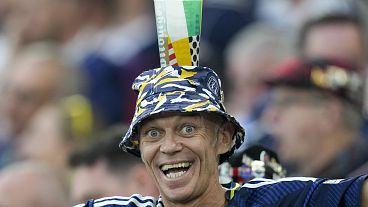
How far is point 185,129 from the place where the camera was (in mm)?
3953

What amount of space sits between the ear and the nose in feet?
0.66

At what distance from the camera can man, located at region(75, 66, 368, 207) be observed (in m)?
3.90

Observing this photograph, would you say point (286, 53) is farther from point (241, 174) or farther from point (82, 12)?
point (241, 174)

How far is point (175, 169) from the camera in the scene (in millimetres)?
3922

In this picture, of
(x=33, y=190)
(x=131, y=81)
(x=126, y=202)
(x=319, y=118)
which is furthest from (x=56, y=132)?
(x=126, y=202)

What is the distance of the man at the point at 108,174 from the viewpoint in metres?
6.36

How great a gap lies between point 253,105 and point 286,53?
0.42 meters

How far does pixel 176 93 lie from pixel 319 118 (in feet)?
10.4

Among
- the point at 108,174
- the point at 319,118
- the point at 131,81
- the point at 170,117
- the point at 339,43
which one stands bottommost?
the point at 108,174

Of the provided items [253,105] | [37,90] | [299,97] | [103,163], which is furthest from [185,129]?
[37,90]

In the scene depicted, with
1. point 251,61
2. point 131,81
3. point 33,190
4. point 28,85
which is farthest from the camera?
point 28,85

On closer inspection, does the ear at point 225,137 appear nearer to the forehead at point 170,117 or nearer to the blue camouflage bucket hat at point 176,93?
the blue camouflage bucket hat at point 176,93

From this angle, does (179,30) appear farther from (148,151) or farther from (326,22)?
(326,22)

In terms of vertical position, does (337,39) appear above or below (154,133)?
below
